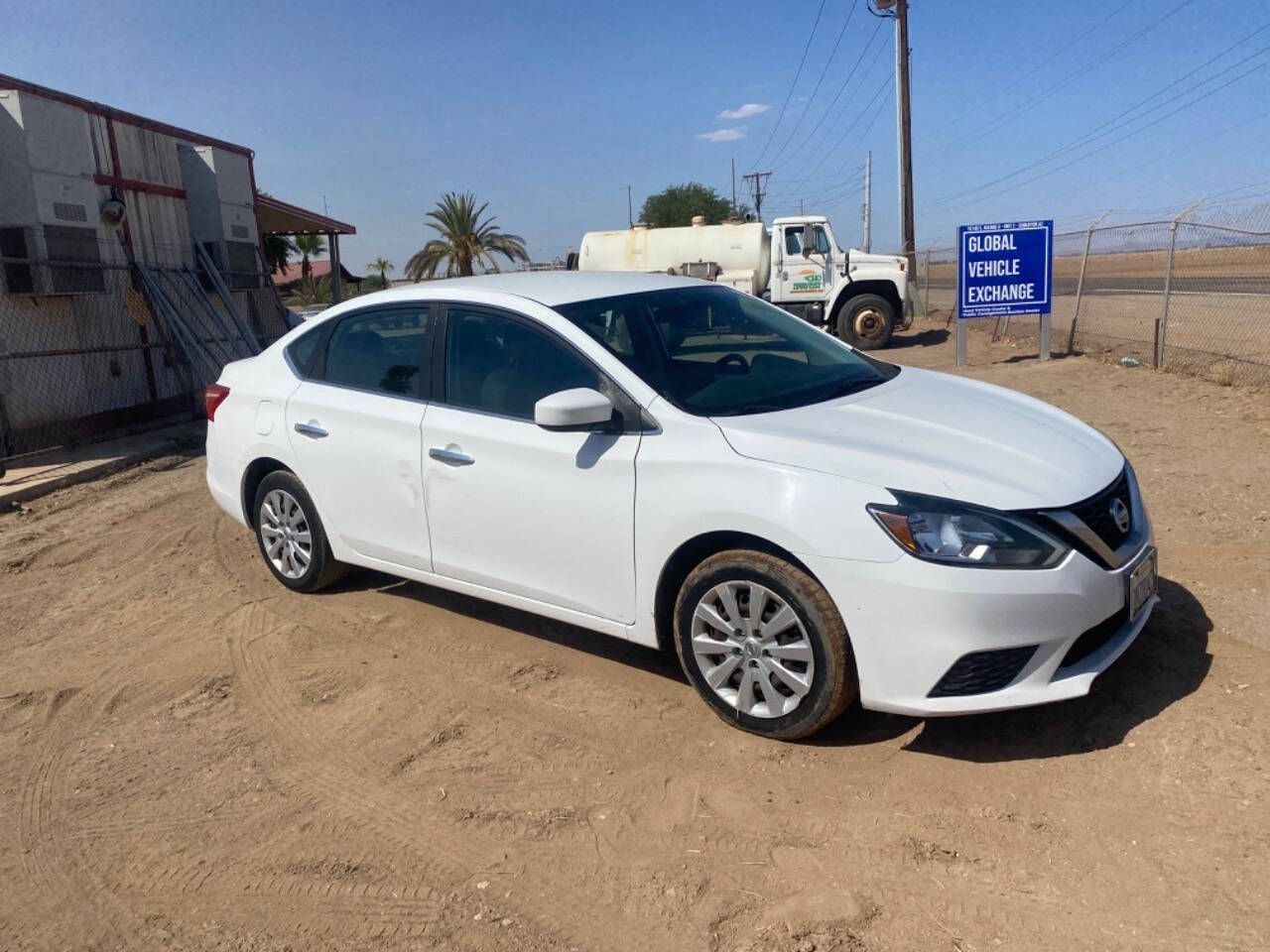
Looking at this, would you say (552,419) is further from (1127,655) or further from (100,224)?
(100,224)

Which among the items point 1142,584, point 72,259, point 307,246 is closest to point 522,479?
point 1142,584

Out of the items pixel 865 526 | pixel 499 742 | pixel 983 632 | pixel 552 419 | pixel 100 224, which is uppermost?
pixel 100 224

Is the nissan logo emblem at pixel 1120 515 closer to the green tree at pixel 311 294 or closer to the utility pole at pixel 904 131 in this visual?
the utility pole at pixel 904 131

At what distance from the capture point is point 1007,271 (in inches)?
562

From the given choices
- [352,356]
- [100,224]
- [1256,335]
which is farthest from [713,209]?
[352,356]

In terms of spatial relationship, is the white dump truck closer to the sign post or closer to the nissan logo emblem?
the sign post

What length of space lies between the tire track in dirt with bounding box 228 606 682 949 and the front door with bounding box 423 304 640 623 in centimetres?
93

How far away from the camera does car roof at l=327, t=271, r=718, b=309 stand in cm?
447

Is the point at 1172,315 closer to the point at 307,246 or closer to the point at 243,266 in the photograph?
the point at 243,266

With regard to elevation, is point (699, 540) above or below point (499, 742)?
above

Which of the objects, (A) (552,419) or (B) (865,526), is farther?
(A) (552,419)

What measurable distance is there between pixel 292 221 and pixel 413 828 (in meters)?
19.8

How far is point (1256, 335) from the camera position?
15.1m

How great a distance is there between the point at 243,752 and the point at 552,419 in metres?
1.73
